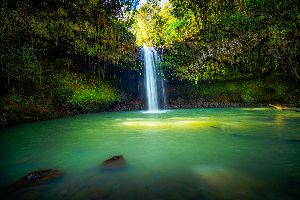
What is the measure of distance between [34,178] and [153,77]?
48.0ft

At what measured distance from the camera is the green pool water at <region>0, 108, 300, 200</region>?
2.92 m

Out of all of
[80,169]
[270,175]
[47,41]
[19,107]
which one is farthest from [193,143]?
[47,41]

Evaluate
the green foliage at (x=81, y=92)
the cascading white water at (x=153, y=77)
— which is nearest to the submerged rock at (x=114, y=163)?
the green foliage at (x=81, y=92)

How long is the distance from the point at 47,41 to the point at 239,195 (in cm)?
1158

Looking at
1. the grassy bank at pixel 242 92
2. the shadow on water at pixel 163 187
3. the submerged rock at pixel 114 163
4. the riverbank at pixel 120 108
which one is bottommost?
the shadow on water at pixel 163 187

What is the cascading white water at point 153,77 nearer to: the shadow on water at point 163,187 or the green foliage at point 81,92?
the green foliage at point 81,92

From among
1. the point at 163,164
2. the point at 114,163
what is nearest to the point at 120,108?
the point at 114,163

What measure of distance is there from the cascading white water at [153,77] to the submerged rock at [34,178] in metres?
13.6

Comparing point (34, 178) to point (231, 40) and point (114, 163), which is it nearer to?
point (114, 163)

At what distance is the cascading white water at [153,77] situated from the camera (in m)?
17.2

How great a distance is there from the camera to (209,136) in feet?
20.4

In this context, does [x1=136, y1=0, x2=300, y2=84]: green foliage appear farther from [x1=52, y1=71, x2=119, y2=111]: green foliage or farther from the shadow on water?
the shadow on water

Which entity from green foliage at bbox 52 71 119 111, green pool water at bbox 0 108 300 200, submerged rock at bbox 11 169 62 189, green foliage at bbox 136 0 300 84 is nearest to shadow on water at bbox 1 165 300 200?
green pool water at bbox 0 108 300 200

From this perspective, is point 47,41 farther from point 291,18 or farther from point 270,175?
point 291,18
